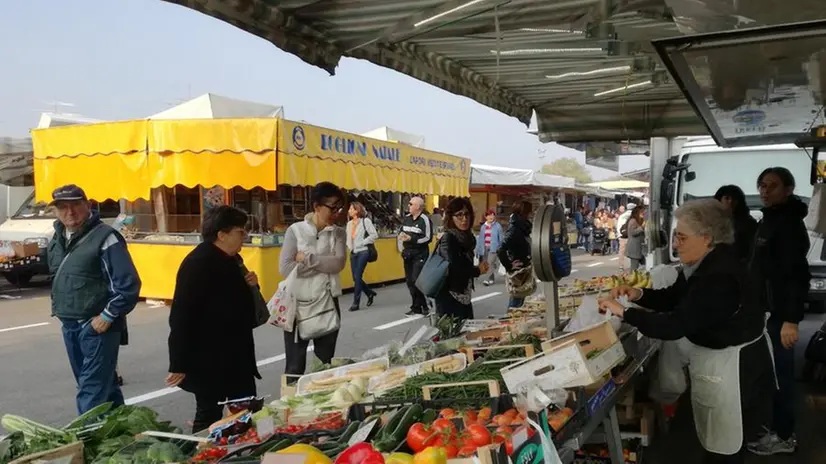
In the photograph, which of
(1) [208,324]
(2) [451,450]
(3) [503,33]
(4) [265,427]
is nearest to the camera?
(2) [451,450]

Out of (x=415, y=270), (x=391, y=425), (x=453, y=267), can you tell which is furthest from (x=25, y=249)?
(x=391, y=425)

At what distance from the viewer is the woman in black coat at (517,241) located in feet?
24.5

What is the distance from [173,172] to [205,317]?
7133 mm

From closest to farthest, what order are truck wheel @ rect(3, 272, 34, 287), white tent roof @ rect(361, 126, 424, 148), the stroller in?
truck wheel @ rect(3, 272, 34, 287)
white tent roof @ rect(361, 126, 424, 148)
the stroller

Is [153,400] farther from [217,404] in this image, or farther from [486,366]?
[486,366]

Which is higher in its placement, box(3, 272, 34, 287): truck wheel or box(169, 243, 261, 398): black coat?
box(169, 243, 261, 398): black coat

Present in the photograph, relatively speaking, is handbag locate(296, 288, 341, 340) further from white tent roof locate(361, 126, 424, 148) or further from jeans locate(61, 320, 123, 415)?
white tent roof locate(361, 126, 424, 148)

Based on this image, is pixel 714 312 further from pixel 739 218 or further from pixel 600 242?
pixel 600 242

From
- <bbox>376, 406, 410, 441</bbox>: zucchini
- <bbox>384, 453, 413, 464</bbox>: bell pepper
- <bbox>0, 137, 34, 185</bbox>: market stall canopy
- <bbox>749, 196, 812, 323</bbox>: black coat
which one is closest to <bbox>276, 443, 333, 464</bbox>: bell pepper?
<bbox>384, 453, 413, 464</bbox>: bell pepper

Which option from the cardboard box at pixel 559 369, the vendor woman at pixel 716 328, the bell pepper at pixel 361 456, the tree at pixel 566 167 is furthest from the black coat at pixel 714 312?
the tree at pixel 566 167

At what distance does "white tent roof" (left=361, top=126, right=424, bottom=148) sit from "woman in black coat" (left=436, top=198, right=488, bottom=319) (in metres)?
11.5

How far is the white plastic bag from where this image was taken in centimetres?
368

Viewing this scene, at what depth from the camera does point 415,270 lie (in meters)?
10.1

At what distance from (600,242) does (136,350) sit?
20.4 metres
